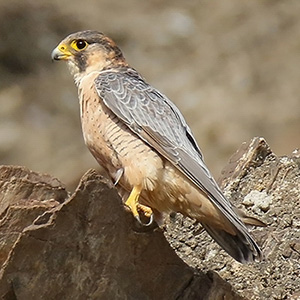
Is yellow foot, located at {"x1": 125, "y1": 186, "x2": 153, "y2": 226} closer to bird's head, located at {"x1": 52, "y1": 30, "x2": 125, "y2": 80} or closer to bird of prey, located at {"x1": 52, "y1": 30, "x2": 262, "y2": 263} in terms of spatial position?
bird of prey, located at {"x1": 52, "y1": 30, "x2": 262, "y2": 263}

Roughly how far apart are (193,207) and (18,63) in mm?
4589

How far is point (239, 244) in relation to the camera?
18.1 ft

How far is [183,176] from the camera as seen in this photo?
5.79 metres

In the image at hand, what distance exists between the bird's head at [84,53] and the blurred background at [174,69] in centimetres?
268

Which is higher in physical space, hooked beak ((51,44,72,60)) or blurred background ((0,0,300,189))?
blurred background ((0,0,300,189))

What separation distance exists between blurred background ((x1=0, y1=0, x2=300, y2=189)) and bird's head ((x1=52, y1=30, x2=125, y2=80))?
8.79 feet

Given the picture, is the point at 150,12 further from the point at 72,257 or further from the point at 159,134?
the point at 72,257

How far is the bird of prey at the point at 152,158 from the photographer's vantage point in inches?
221

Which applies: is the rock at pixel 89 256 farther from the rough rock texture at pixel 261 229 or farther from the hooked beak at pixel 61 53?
the hooked beak at pixel 61 53

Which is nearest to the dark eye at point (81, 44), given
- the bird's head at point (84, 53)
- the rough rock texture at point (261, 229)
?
the bird's head at point (84, 53)

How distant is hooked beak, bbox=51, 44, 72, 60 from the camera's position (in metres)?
6.34

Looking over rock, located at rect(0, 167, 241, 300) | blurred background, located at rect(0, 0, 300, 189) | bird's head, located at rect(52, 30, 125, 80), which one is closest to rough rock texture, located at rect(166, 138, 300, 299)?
rock, located at rect(0, 167, 241, 300)

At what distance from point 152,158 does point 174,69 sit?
4.83 m

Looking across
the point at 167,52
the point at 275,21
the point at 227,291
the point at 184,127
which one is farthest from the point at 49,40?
the point at 227,291
